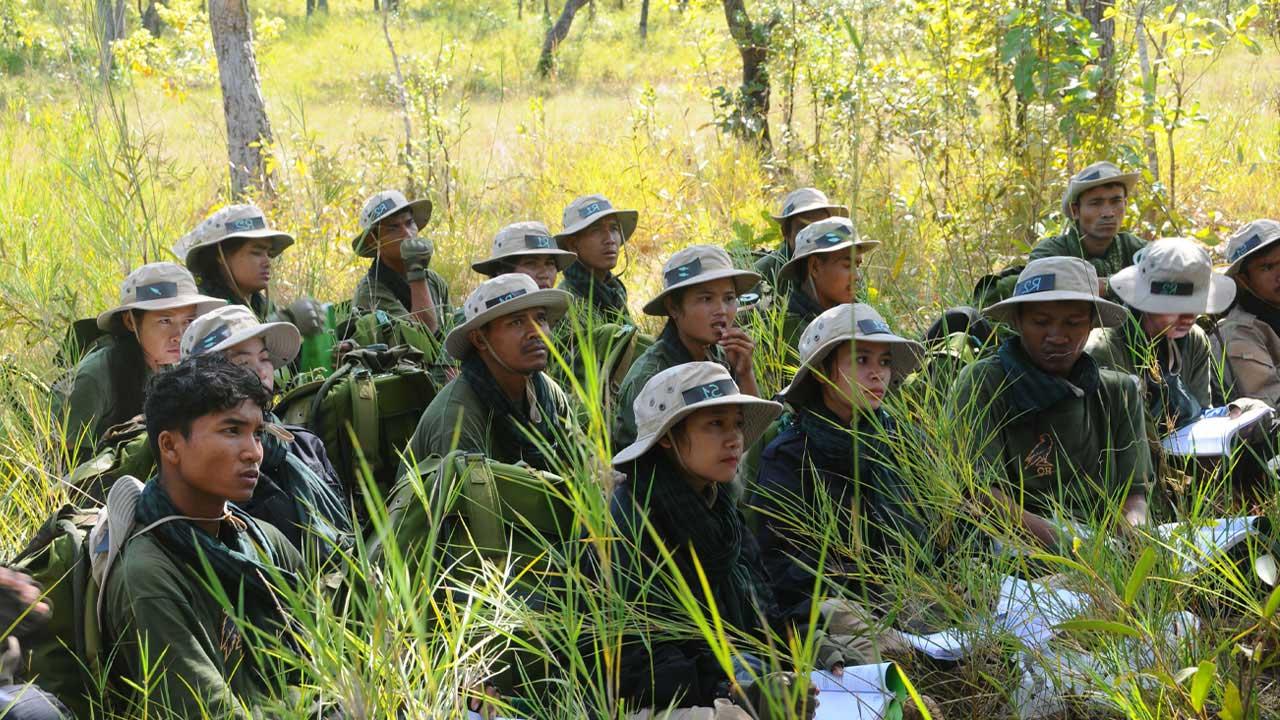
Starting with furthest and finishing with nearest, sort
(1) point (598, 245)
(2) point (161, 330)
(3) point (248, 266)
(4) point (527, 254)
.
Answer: (1) point (598, 245) < (4) point (527, 254) < (3) point (248, 266) < (2) point (161, 330)

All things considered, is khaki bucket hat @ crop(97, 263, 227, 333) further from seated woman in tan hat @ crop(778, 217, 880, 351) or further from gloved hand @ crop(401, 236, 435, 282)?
seated woman in tan hat @ crop(778, 217, 880, 351)

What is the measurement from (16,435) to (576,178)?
629cm

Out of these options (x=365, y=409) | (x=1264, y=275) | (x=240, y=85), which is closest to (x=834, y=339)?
(x=365, y=409)

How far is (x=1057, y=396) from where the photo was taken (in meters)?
4.01

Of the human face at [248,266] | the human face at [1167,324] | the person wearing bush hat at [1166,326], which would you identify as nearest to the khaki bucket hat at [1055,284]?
the person wearing bush hat at [1166,326]

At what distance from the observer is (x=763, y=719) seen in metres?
2.77

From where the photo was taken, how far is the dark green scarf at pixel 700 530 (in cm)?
312

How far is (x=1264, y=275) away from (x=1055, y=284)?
162 centimetres

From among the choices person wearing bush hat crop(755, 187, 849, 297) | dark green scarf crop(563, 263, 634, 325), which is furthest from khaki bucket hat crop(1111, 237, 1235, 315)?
dark green scarf crop(563, 263, 634, 325)

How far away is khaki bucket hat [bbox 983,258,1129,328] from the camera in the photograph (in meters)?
4.05

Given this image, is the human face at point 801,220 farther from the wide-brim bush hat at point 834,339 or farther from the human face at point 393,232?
the wide-brim bush hat at point 834,339

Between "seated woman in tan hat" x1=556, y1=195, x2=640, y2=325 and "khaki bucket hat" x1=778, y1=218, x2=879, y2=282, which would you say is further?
"seated woman in tan hat" x1=556, y1=195, x2=640, y2=325

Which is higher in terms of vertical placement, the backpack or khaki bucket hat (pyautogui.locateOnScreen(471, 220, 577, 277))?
khaki bucket hat (pyautogui.locateOnScreen(471, 220, 577, 277))

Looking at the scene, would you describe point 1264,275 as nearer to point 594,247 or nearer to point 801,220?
point 801,220
